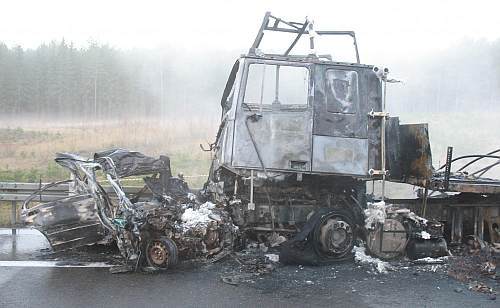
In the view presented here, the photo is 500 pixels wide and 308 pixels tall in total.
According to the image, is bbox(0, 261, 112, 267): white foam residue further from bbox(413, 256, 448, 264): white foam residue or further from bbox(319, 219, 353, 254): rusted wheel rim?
bbox(413, 256, 448, 264): white foam residue

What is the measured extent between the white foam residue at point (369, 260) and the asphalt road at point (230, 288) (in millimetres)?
124

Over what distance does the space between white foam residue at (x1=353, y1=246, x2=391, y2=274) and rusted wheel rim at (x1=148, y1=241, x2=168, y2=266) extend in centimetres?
249

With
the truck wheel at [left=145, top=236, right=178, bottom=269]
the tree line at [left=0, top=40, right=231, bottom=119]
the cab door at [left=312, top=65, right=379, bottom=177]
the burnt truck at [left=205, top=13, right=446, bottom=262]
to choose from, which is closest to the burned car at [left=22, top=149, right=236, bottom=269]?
the truck wheel at [left=145, top=236, right=178, bottom=269]

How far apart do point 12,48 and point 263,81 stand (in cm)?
6065

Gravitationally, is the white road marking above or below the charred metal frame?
below

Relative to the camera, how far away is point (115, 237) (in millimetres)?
5770

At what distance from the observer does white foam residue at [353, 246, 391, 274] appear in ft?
19.2

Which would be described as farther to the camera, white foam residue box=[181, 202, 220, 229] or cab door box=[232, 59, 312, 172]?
cab door box=[232, 59, 312, 172]

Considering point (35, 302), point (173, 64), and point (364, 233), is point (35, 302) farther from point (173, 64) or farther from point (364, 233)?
point (173, 64)

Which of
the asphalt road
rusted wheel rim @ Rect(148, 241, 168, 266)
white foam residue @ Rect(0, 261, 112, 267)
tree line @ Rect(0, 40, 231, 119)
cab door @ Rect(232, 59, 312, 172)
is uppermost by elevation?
tree line @ Rect(0, 40, 231, 119)

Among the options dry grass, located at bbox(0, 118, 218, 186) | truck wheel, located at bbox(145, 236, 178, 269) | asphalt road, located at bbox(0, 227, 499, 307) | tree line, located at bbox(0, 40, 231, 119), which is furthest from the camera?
tree line, located at bbox(0, 40, 231, 119)

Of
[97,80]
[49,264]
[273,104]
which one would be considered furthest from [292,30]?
[97,80]

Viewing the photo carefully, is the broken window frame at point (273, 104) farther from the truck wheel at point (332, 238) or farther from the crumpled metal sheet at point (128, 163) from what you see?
the crumpled metal sheet at point (128, 163)

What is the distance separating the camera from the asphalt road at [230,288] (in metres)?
4.59
